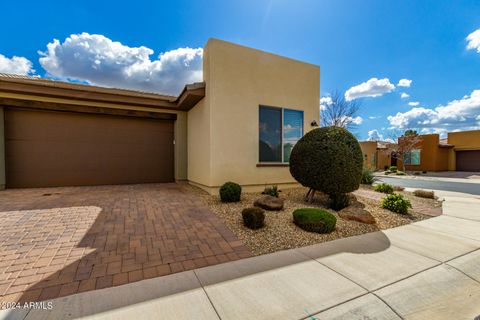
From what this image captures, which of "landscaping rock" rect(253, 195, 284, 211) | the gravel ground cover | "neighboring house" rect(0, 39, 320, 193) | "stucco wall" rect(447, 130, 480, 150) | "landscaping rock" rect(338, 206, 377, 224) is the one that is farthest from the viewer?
"stucco wall" rect(447, 130, 480, 150)

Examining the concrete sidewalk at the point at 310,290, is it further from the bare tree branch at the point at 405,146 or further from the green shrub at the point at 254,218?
the bare tree branch at the point at 405,146

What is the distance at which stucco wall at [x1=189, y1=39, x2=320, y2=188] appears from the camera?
21.5 feet

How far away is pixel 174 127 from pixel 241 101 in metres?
4.11

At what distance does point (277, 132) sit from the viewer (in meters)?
7.58

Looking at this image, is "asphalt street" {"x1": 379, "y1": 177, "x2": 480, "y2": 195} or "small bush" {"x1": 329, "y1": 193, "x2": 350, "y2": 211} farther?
"asphalt street" {"x1": 379, "y1": 177, "x2": 480, "y2": 195}

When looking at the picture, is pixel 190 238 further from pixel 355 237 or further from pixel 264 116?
pixel 264 116

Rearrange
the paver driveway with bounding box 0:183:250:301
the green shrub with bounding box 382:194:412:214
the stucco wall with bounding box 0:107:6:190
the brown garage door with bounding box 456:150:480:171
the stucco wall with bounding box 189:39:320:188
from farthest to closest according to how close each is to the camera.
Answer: the brown garage door with bounding box 456:150:480:171, the stucco wall with bounding box 0:107:6:190, the stucco wall with bounding box 189:39:320:188, the green shrub with bounding box 382:194:412:214, the paver driveway with bounding box 0:183:250:301

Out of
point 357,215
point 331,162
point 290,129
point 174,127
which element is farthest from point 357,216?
point 174,127

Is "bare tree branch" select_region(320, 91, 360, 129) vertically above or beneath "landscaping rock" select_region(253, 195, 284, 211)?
above

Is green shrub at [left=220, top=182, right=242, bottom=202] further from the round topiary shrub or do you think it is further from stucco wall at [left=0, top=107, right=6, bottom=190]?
stucco wall at [left=0, top=107, right=6, bottom=190]

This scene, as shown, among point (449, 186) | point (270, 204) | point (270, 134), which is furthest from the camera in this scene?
point (449, 186)

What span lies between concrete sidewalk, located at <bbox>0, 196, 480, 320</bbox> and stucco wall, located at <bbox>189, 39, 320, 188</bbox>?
3.97 m

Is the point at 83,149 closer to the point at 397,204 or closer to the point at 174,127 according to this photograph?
the point at 174,127

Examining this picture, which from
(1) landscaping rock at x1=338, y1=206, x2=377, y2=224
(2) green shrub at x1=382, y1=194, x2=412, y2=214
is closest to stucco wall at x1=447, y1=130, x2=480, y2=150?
(2) green shrub at x1=382, y1=194, x2=412, y2=214
